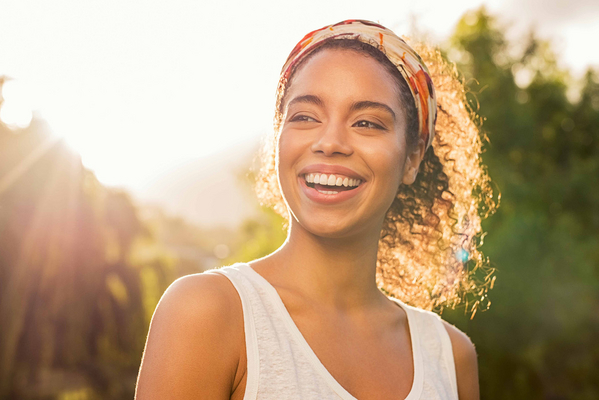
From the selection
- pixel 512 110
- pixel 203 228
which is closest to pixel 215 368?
pixel 512 110

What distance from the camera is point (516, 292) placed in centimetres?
1585

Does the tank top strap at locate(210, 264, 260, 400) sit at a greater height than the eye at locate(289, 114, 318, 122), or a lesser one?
lesser

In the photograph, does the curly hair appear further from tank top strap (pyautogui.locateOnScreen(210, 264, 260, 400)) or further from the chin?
tank top strap (pyautogui.locateOnScreen(210, 264, 260, 400))

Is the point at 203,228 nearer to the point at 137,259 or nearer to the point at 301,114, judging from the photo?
the point at 137,259

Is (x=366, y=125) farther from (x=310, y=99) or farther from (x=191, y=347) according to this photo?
(x=191, y=347)

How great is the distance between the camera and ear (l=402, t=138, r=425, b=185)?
218 cm

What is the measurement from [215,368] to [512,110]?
2252 cm

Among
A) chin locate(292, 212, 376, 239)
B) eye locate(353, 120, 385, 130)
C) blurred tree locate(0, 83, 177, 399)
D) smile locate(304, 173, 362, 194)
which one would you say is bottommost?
blurred tree locate(0, 83, 177, 399)

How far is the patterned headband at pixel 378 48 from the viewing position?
1.99 m

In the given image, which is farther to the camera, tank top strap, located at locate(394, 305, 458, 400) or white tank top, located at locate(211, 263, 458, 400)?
tank top strap, located at locate(394, 305, 458, 400)

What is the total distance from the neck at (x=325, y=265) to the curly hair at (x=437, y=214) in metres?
0.62

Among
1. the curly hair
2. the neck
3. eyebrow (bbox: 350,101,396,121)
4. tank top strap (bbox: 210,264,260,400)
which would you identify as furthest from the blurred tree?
eyebrow (bbox: 350,101,396,121)

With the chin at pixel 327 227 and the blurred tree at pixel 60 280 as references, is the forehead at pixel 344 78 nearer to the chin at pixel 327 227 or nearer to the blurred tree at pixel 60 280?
the chin at pixel 327 227

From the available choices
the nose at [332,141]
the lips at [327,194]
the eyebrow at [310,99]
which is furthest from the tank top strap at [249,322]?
the eyebrow at [310,99]
